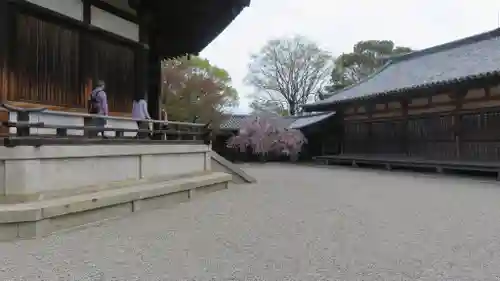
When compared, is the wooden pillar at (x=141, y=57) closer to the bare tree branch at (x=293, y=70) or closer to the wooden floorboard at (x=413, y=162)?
the wooden floorboard at (x=413, y=162)

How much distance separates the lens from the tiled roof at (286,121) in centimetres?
2750

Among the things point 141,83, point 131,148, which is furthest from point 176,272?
point 141,83

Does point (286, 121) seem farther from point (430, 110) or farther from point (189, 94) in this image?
point (430, 110)

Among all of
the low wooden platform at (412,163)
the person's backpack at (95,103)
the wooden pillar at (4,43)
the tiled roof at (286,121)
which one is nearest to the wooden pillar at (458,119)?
the low wooden platform at (412,163)

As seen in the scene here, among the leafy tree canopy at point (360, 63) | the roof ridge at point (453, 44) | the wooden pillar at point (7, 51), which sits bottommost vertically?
the wooden pillar at point (7, 51)

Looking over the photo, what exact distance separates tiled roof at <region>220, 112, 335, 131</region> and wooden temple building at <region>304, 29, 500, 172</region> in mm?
3627

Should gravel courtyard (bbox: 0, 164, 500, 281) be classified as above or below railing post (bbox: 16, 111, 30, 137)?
below

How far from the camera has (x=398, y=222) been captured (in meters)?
6.23

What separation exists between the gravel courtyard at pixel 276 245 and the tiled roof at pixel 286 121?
19.5 m

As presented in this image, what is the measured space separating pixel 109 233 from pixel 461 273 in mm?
4014

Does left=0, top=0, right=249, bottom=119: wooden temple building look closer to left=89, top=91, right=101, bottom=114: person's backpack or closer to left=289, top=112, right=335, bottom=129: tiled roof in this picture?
left=89, top=91, right=101, bottom=114: person's backpack

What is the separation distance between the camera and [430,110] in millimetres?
17344

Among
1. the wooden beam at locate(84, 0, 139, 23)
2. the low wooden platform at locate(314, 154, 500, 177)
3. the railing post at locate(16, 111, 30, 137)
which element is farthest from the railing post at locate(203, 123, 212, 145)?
the low wooden platform at locate(314, 154, 500, 177)

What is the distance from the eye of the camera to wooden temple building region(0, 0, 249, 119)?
6652 millimetres
